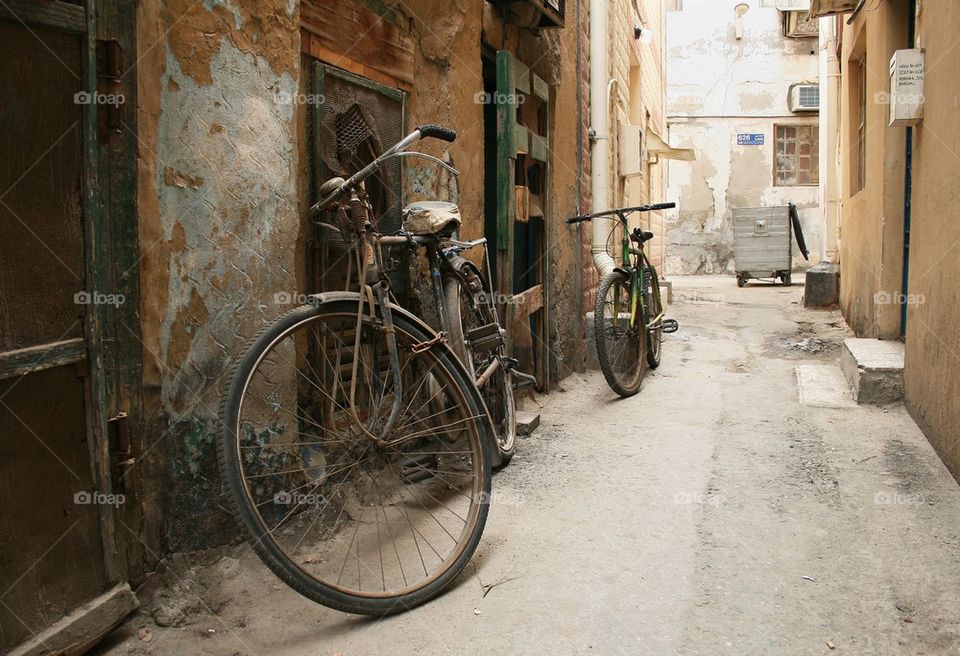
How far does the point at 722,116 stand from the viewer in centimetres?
2044

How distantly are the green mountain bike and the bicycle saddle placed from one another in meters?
2.26

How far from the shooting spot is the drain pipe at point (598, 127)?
6652 millimetres

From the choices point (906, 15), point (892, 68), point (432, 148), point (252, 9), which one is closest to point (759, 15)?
point (906, 15)

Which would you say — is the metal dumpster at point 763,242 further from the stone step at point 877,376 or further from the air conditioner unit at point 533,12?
the air conditioner unit at point 533,12

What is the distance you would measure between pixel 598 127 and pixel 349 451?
196 inches

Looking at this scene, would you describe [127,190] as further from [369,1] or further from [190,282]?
[369,1]

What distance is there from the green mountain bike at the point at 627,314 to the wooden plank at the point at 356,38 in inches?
89.4

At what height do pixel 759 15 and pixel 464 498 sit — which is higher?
pixel 759 15

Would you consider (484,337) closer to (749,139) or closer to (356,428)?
(356,428)

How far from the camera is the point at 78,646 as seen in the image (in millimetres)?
1909

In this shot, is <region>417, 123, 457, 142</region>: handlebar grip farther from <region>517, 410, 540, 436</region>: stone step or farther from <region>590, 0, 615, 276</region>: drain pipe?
<region>590, 0, 615, 276</region>: drain pipe

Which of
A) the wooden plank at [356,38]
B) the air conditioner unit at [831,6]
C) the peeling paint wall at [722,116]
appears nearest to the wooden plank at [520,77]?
the wooden plank at [356,38]

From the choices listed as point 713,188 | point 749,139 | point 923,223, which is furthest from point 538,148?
point 749,139

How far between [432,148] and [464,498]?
1.65m
